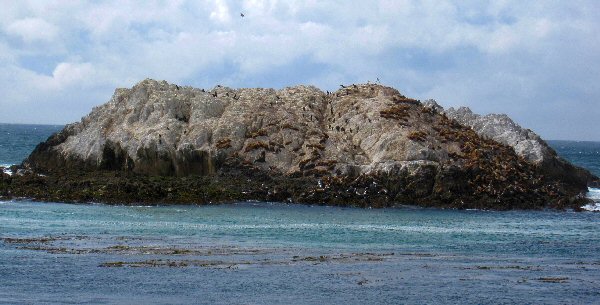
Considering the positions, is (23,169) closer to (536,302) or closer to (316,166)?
(316,166)

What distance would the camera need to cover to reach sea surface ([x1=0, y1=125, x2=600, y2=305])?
31641 millimetres

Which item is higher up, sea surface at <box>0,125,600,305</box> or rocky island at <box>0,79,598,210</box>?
rocky island at <box>0,79,598,210</box>

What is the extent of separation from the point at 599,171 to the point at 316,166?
70.3 meters

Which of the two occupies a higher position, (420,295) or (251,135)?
(251,135)

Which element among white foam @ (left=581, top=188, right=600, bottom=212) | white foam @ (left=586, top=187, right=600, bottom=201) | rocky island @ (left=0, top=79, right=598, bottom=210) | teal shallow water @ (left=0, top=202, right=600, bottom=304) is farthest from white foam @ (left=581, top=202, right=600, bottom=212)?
teal shallow water @ (left=0, top=202, right=600, bottom=304)

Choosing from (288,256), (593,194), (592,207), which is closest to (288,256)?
(288,256)

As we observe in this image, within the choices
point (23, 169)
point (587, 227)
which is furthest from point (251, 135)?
point (587, 227)

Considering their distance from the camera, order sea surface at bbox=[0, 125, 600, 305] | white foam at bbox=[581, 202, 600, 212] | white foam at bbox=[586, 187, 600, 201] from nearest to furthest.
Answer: sea surface at bbox=[0, 125, 600, 305], white foam at bbox=[581, 202, 600, 212], white foam at bbox=[586, 187, 600, 201]

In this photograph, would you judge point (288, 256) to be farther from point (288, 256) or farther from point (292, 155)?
point (292, 155)

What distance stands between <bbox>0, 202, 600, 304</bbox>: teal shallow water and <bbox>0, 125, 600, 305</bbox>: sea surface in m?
0.07

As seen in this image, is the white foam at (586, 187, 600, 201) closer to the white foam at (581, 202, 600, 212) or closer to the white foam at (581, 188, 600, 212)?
the white foam at (581, 188, 600, 212)

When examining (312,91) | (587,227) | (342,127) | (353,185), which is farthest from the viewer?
(312,91)

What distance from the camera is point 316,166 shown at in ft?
236

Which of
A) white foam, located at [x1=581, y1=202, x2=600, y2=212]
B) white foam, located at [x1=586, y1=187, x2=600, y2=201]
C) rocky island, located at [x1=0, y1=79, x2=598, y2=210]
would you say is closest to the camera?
rocky island, located at [x1=0, y1=79, x2=598, y2=210]
